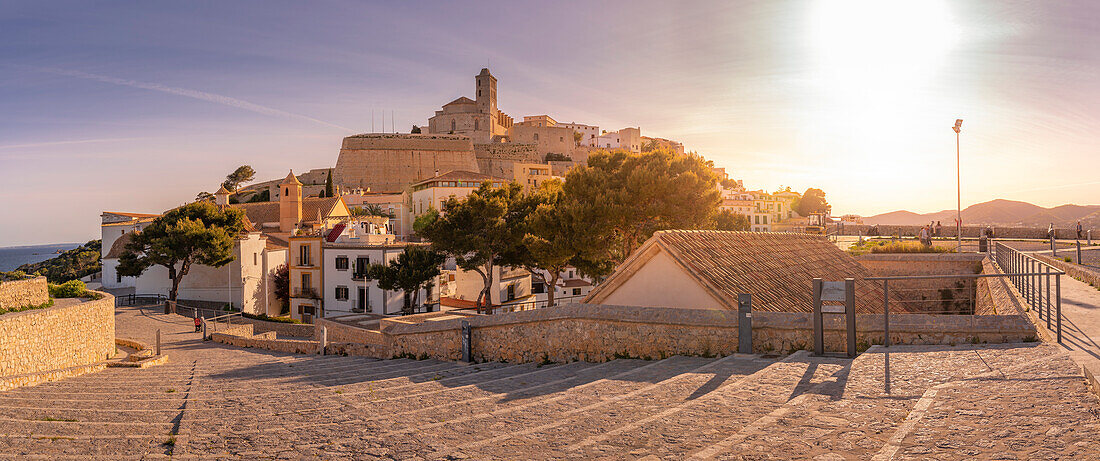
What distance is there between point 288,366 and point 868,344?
42.9 ft

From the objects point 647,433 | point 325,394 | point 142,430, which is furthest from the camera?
point 325,394

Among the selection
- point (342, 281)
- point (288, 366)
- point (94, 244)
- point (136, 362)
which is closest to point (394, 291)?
point (342, 281)

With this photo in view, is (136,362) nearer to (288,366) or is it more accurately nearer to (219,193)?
(288,366)

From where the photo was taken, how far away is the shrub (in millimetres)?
23969

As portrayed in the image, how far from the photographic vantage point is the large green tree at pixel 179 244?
4056cm

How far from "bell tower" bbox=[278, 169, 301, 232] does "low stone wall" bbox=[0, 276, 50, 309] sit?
40664 millimetres

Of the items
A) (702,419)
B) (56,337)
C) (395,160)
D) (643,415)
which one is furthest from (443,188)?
(702,419)

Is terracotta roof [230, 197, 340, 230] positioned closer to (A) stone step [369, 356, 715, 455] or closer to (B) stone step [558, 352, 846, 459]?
(A) stone step [369, 356, 715, 455]

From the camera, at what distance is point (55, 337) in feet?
58.2

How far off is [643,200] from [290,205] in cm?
4492

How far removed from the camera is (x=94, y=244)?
117688mm

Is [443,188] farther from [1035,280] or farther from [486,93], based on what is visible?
[1035,280]

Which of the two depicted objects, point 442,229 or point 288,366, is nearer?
point 288,366

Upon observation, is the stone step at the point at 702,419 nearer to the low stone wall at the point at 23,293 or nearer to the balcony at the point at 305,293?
the low stone wall at the point at 23,293
